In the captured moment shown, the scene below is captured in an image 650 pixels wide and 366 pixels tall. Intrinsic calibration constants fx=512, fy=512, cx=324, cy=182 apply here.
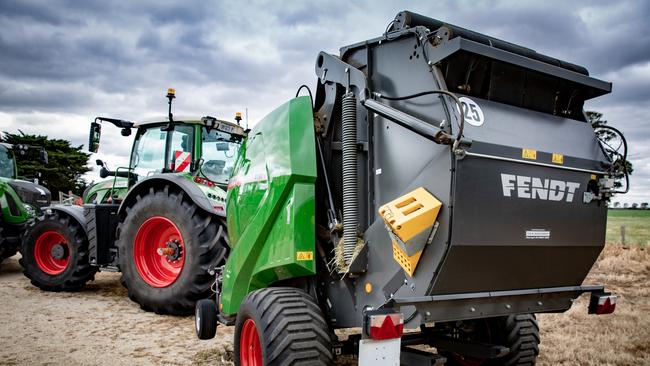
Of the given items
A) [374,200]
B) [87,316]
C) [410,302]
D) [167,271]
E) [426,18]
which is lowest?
[87,316]

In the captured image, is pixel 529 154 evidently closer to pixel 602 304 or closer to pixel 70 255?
pixel 602 304

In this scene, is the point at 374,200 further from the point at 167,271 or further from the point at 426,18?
the point at 167,271

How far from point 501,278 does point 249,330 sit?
1711 mm

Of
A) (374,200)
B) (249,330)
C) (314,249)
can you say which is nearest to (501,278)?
(374,200)

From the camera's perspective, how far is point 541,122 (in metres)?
3.34

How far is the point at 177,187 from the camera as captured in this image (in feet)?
21.2

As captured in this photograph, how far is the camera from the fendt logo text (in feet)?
9.70

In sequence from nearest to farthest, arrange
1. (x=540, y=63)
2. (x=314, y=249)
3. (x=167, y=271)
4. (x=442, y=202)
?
(x=442, y=202) < (x=540, y=63) < (x=314, y=249) < (x=167, y=271)

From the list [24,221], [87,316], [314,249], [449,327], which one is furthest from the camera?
[24,221]

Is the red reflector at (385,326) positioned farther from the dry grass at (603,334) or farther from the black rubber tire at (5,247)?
the black rubber tire at (5,247)

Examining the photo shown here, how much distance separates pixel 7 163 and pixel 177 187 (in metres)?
6.50

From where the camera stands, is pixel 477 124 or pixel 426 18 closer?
pixel 477 124

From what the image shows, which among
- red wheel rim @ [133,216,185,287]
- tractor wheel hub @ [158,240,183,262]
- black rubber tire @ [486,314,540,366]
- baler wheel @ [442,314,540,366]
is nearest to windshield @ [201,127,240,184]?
red wheel rim @ [133,216,185,287]

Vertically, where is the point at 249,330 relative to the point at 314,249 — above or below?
below
